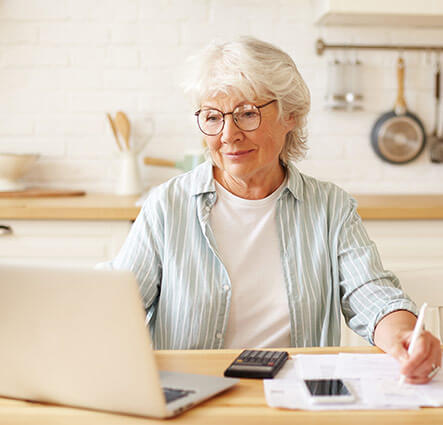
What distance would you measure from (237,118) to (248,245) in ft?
0.99

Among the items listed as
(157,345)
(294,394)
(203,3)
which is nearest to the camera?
(294,394)

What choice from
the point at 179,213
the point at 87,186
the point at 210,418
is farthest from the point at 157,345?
the point at 87,186

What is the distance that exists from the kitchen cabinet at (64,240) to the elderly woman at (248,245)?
0.84 meters

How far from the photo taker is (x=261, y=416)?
870mm

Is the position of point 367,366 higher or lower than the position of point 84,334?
lower

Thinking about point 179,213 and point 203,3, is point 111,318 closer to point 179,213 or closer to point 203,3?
point 179,213

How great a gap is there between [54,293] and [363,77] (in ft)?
8.09

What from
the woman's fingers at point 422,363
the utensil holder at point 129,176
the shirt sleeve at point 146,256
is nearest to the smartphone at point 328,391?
the woman's fingers at point 422,363

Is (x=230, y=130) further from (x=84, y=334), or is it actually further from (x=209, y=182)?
(x=84, y=334)

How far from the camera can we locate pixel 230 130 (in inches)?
57.6

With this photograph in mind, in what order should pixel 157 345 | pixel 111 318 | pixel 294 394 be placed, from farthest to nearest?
pixel 157 345
pixel 294 394
pixel 111 318

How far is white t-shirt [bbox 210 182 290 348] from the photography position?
4.81ft

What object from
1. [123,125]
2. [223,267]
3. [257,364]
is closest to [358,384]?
[257,364]

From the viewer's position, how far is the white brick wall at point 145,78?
2.93m
